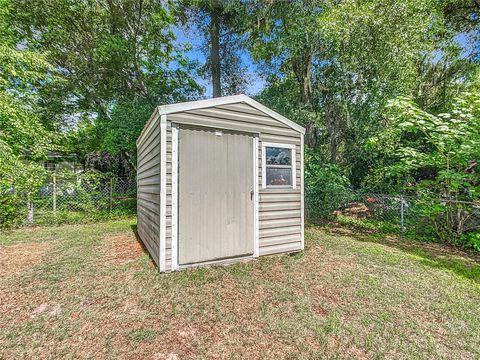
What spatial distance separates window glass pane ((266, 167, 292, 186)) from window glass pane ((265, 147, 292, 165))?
13cm

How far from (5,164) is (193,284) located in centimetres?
512

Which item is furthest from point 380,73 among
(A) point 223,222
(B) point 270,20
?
(A) point 223,222

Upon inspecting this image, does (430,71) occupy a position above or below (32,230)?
above

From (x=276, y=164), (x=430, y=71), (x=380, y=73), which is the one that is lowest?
(x=276, y=164)

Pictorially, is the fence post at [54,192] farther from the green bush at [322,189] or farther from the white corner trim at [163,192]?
the green bush at [322,189]

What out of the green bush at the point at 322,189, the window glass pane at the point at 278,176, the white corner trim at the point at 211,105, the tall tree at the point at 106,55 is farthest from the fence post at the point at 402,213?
the tall tree at the point at 106,55

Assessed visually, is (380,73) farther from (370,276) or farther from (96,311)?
(96,311)

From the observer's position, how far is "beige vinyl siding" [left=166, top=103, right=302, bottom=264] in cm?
345

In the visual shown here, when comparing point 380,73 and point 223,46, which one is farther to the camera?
point 223,46

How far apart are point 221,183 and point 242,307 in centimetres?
174

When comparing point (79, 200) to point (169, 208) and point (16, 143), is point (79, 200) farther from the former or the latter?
point (169, 208)

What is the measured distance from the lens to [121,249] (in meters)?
4.54

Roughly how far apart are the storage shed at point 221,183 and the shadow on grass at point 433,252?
90.4 inches

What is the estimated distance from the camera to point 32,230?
20.0 feet
